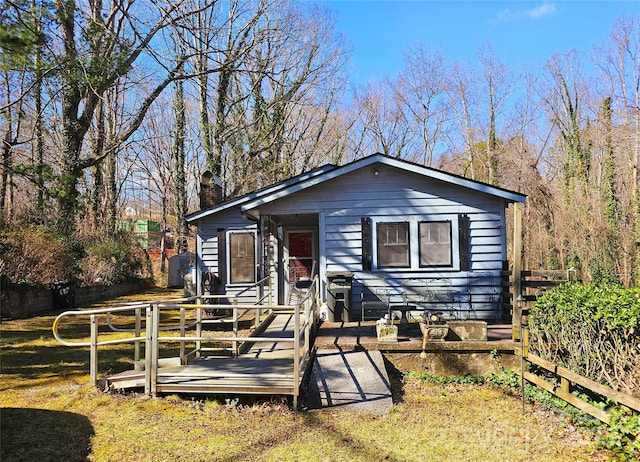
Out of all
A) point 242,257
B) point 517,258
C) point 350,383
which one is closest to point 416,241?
point 517,258

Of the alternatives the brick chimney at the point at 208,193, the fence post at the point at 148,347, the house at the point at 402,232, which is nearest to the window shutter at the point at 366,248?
the house at the point at 402,232

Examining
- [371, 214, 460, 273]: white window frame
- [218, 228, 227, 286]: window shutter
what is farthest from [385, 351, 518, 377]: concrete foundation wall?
[218, 228, 227, 286]: window shutter

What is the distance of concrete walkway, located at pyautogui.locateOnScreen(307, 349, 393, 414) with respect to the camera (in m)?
5.40

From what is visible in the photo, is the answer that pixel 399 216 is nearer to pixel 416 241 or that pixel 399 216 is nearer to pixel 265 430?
pixel 416 241

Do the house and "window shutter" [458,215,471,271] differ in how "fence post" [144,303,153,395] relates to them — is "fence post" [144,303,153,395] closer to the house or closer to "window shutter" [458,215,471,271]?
the house

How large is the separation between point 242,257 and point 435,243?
5149 mm

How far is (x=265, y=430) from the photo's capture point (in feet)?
15.6

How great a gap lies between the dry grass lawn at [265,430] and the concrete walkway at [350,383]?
7.5 inches

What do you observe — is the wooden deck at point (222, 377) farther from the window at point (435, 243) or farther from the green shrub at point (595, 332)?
the window at point (435, 243)

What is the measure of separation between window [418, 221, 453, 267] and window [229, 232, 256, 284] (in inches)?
180

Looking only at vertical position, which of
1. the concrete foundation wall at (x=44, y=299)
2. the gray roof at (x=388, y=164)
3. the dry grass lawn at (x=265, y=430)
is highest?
the gray roof at (x=388, y=164)

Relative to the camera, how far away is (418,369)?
22.9ft

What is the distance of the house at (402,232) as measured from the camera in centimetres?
955

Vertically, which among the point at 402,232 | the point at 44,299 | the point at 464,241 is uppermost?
the point at 402,232
